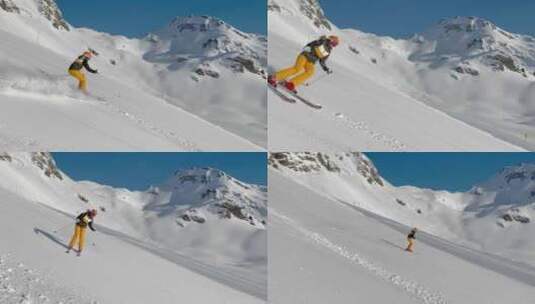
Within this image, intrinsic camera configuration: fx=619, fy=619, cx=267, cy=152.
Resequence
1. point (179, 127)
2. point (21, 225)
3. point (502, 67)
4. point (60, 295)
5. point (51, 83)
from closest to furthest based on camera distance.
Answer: point (60, 295)
point (21, 225)
point (51, 83)
point (179, 127)
point (502, 67)

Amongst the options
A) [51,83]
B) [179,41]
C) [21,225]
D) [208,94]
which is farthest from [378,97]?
[179,41]

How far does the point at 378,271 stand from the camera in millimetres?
22484

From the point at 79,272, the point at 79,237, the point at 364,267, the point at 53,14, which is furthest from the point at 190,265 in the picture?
→ the point at 53,14

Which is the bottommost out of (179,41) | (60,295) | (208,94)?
(60,295)

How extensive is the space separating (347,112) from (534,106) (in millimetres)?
122995

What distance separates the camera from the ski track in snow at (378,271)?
21203mm

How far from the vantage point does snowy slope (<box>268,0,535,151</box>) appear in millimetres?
22203

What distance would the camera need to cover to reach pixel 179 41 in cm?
18488

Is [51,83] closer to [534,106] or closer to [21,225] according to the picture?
[21,225]

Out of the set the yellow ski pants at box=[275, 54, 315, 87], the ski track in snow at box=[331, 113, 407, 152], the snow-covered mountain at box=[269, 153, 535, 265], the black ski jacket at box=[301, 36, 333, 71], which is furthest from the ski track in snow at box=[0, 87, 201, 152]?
the snow-covered mountain at box=[269, 153, 535, 265]

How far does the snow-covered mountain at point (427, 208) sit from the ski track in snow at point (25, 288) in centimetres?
4471

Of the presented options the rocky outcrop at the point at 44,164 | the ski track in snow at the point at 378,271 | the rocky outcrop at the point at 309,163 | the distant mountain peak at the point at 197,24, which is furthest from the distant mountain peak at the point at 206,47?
the ski track in snow at the point at 378,271

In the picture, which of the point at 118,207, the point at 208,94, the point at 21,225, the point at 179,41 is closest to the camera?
the point at 21,225

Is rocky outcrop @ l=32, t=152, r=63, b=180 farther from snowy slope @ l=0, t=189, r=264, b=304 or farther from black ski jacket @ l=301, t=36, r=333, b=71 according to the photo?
black ski jacket @ l=301, t=36, r=333, b=71
